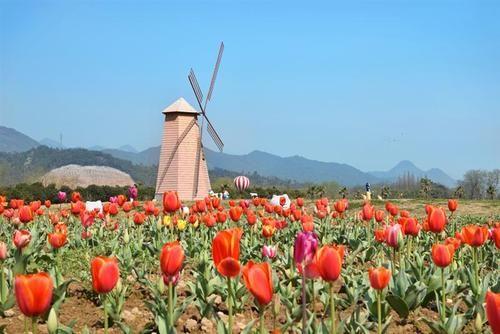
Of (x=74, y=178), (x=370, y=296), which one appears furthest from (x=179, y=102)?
(x=74, y=178)

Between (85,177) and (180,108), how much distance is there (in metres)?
46.9

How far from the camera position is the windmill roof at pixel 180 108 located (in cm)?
4434

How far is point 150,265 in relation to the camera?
28.9 ft

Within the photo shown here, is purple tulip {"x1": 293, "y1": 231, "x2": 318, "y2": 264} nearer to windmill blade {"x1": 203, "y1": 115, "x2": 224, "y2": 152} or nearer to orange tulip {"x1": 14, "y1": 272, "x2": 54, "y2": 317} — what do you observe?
orange tulip {"x1": 14, "y1": 272, "x2": 54, "y2": 317}

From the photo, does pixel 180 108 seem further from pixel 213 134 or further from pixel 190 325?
pixel 190 325

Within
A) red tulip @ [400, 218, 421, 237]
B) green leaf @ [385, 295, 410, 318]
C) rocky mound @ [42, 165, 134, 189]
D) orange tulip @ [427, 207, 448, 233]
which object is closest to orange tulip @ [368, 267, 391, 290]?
green leaf @ [385, 295, 410, 318]

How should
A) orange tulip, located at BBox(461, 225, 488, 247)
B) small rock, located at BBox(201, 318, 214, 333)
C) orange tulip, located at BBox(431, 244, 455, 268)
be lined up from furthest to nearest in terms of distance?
orange tulip, located at BBox(461, 225, 488, 247) → small rock, located at BBox(201, 318, 214, 333) → orange tulip, located at BBox(431, 244, 455, 268)

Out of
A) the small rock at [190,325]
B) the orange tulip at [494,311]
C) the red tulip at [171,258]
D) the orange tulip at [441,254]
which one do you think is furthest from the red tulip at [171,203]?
the orange tulip at [494,311]

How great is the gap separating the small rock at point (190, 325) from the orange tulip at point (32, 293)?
281 centimetres

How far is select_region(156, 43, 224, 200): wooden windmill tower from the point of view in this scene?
4325cm

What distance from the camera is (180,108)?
44375 millimetres

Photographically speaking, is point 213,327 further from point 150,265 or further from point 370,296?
point 150,265

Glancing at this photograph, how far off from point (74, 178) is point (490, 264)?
80835 millimetres

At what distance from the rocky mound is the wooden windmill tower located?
131 ft
